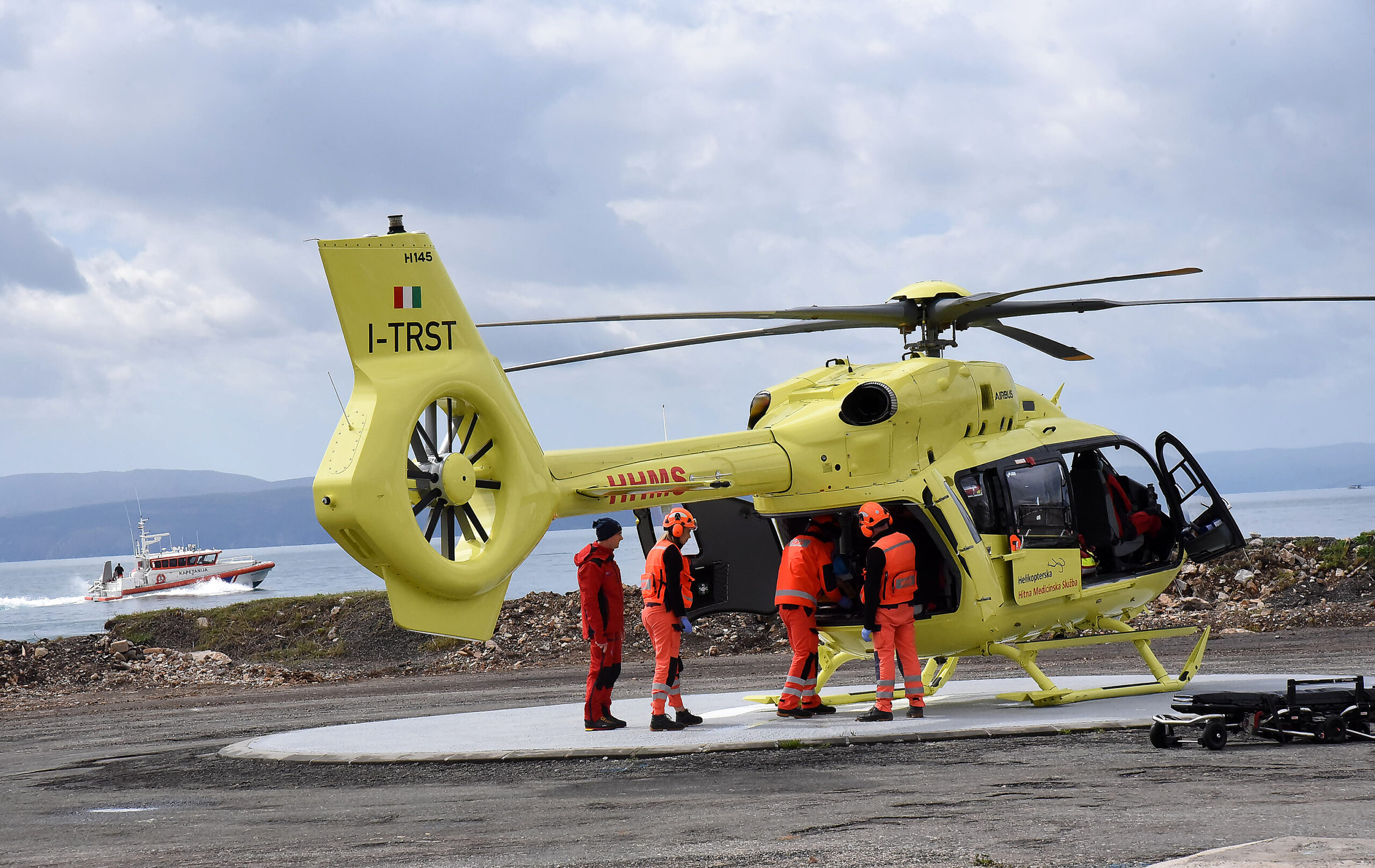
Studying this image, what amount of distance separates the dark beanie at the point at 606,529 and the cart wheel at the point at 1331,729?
578cm

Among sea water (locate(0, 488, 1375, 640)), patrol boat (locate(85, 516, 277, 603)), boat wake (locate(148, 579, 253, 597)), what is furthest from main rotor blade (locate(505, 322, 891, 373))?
boat wake (locate(148, 579, 253, 597))

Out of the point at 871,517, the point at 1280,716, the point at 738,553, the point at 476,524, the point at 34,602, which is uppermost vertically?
the point at 476,524

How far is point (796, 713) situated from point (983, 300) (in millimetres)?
4250

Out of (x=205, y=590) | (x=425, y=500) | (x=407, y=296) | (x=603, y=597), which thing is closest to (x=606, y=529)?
(x=603, y=597)

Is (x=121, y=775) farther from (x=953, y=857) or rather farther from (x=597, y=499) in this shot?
(x=953, y=857)

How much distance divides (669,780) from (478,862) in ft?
8.16

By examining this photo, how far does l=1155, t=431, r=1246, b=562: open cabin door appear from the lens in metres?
12.4

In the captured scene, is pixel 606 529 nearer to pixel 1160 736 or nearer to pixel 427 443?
pixel 427 443

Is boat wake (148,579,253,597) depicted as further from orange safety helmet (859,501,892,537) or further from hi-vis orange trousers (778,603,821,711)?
orange safety helmet (859,501,892,537)

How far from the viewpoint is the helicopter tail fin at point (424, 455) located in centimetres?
729

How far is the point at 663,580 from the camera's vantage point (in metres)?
10.5

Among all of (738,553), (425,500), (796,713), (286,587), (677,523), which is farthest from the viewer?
(286,587)

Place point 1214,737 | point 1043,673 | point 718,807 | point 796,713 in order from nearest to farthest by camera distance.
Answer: point 718,807 < point 1214,737 < point 796,713 < point 1043,673

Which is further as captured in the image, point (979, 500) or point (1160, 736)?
point (979, 500)
